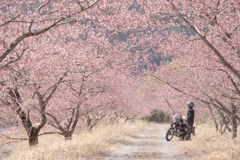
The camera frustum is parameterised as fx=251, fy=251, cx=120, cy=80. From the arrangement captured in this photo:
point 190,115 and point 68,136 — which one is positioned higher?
point 190,115

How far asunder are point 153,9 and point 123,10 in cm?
93

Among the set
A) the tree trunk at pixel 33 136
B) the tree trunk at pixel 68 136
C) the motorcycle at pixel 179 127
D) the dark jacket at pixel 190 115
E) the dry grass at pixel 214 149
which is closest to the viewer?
the dry grass at pixel 214 149

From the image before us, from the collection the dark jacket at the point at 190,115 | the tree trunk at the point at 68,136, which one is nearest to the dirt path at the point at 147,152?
the dark jacket at the point at 190,115

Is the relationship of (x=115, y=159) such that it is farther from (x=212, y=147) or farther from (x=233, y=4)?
(x=233, y=4)

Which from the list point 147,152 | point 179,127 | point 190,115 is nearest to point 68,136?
point 147,152

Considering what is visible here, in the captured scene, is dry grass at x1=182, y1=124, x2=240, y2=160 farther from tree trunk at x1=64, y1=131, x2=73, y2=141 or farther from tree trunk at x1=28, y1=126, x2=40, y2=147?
tree trunk at x1=28, y1=126, x2=40, y2=147

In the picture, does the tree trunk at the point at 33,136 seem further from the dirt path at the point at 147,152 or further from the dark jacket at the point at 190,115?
the dark jacket at the point at 190,115

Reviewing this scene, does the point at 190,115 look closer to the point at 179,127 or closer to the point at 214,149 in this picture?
the point at 179,127

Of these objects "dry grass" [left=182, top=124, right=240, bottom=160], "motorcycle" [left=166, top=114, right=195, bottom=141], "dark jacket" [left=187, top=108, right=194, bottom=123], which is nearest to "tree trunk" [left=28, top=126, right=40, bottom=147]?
"dry grass" [left=182, top=124, right=240, bottom=160]

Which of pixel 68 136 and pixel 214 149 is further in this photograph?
pixel 68 136

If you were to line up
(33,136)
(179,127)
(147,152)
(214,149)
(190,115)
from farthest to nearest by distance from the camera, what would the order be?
(179,127), (147,152), (190,115), (33,136), (214,149)

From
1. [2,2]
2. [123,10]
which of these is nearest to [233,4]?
[123,10]

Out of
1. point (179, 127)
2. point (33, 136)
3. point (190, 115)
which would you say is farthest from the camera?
point (179, 127)

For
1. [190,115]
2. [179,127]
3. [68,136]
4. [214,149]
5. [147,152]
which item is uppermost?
[190,115]
